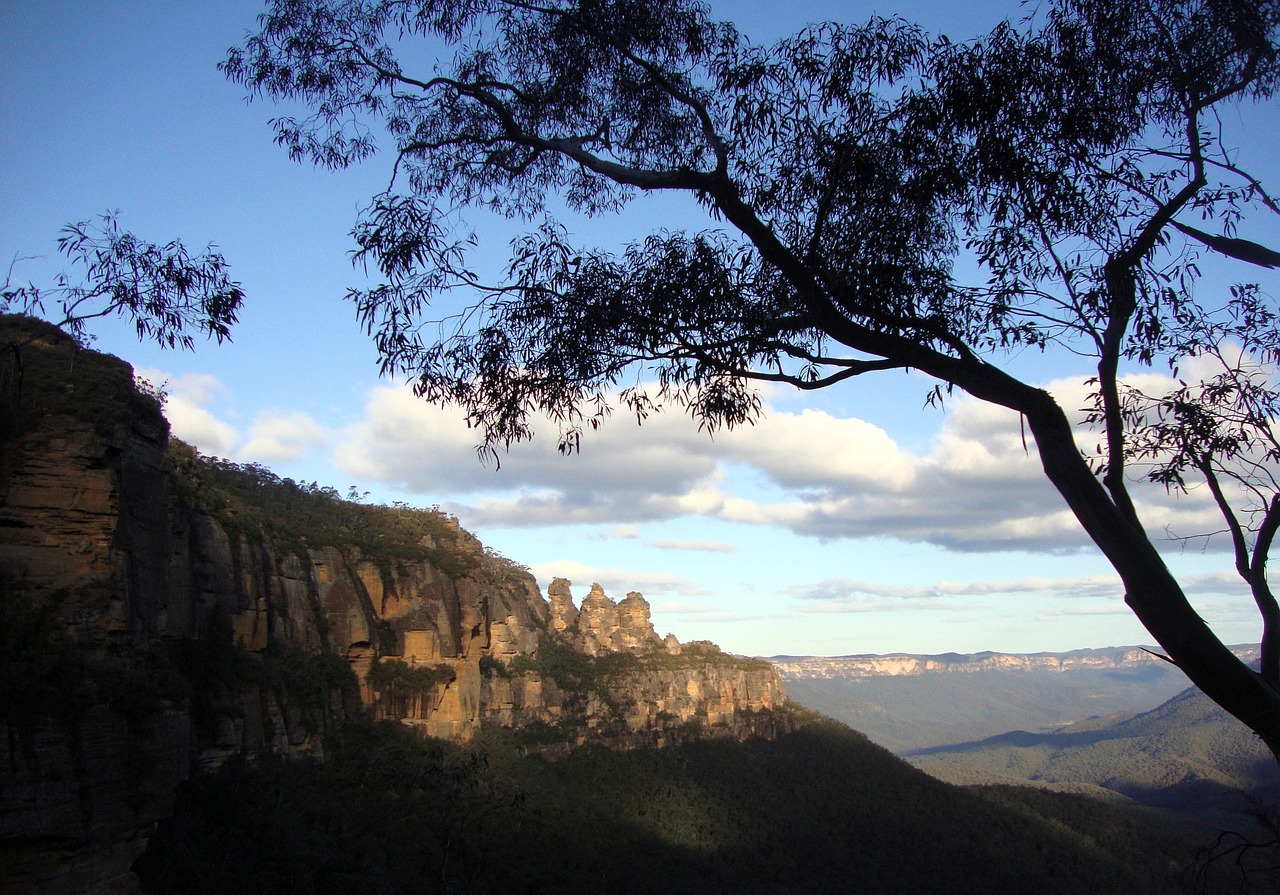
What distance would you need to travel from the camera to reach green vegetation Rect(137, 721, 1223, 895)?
22.9m

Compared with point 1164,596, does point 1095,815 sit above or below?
below

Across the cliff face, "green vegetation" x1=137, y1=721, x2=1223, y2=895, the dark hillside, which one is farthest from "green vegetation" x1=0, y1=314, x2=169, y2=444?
the dark hillside

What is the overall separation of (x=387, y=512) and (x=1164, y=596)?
48531 mm

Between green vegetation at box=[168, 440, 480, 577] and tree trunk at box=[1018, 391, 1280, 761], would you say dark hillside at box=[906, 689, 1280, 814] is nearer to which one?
green vegetation at box=[168, 440, 480, 577]

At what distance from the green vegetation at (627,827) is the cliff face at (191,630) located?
177 centimetres

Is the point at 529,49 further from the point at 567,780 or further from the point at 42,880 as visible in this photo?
the point at 567,780

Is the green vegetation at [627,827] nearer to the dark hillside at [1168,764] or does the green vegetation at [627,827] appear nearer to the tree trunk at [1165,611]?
the tree trunk at [1165,611]

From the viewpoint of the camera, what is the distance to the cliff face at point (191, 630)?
1486 cm

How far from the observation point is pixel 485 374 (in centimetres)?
834

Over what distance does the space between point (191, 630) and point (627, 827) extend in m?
22.8

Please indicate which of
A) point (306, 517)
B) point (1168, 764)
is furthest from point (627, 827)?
point (1168, 764)

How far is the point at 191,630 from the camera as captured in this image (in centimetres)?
2647

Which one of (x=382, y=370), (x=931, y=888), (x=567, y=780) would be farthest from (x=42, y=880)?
(x=931, y=888)

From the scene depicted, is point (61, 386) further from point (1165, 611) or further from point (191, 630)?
point (1165, 611)
